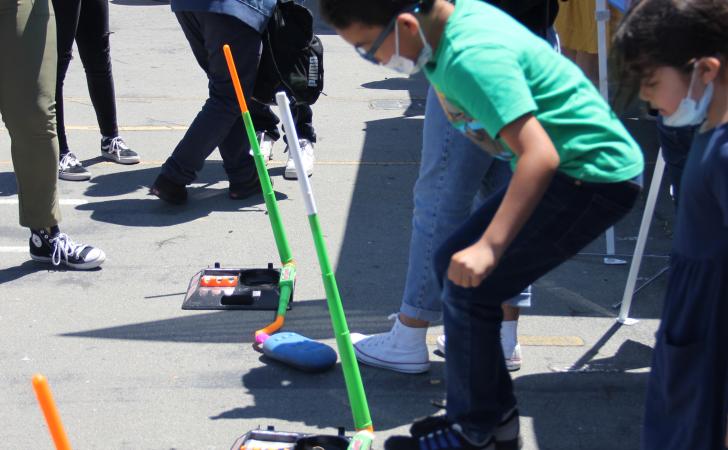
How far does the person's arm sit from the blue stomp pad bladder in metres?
1.27

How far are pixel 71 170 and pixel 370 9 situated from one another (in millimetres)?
3880

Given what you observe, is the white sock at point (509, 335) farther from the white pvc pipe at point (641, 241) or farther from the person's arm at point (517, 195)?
the person's arm at point (517, 195)

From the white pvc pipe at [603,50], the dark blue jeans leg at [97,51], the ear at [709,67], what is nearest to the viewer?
the ear at [709,67]

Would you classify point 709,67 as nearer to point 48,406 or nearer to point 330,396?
point 48,406

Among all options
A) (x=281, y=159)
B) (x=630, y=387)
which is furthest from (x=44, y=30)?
(x=630, y=387)

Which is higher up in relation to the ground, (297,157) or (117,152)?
(297,157)

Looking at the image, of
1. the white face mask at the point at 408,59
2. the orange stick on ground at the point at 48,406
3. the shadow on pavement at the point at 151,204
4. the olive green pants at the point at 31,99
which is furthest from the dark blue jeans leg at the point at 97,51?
the orange stick on ground at the point at 48,406

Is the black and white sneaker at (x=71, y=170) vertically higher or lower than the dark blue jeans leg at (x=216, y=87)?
lower

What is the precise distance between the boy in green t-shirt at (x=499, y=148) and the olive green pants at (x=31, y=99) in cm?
210

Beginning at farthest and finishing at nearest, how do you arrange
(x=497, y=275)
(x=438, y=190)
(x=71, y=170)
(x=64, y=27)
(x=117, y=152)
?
(x=117, y=152) < (x=71, y=170) < (x=64, y=27) < (x=438, y=190) < (x=497, y=275)

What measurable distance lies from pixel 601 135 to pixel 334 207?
9.85 ft

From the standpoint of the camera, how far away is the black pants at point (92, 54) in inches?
219

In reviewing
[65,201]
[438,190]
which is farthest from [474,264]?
[65,201]

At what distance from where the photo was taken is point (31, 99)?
417 cm
